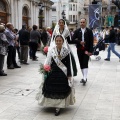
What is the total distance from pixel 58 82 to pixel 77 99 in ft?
3.96

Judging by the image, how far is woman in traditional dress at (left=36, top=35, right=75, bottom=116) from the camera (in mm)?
5578

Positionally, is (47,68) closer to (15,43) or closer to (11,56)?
(11,56)

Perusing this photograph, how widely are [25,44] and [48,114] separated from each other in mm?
7328

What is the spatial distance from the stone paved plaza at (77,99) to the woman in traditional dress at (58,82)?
0.22 m

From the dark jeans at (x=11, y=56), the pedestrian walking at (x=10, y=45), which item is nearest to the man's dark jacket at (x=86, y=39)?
the pedestrian walking at (x=10, y=45)

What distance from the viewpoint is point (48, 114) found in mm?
5562

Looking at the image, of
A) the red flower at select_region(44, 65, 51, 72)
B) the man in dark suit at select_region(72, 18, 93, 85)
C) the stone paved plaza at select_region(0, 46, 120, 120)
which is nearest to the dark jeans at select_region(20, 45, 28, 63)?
the stone paved plaza at select_region(0, 46, 120, 120)

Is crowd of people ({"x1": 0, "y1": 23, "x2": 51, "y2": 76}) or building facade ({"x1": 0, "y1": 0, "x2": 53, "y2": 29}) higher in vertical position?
building facade ({"x1": 0, "y1": 0, "x2": 53, "y2": 29})

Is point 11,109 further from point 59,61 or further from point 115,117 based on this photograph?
point 115,117

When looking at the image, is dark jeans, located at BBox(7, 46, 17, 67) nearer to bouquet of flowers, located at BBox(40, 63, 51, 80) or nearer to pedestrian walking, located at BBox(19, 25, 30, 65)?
pedestrian walking, located at BBox(19, 25, 30, 65)

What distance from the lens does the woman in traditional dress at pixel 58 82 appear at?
5.58 meters

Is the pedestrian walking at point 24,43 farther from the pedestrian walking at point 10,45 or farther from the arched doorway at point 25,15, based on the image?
the arched doorway at point 25,15

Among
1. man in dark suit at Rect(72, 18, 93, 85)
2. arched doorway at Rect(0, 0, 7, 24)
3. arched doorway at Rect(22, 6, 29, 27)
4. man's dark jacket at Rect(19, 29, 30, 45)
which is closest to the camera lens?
man in dark suit at Rect(72, 18, 93, 85)

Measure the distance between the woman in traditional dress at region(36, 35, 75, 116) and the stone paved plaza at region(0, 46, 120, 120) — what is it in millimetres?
220
